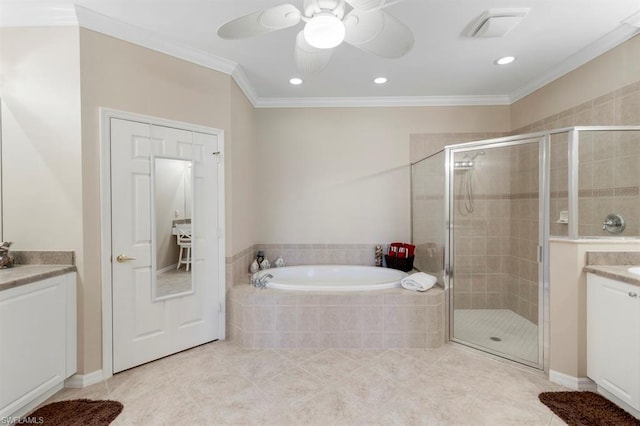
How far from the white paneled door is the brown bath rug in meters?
0.36

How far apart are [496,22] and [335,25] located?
163cm

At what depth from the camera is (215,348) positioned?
Answer: 2.60 metres

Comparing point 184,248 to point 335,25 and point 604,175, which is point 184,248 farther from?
point 604,175

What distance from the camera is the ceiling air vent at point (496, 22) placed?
2010mm

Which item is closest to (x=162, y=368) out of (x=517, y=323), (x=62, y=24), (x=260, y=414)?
(x=260, y=414)

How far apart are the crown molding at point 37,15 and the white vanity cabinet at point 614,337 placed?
4114 millimetres

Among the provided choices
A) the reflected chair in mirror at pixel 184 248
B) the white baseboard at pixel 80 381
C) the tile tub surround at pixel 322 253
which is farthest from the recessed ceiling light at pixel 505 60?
the white baseboard at pixel 80 381

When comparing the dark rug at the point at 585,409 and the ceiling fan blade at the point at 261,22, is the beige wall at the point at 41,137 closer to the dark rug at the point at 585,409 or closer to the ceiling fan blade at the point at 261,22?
the ceiling fan blade at the point at 261,22

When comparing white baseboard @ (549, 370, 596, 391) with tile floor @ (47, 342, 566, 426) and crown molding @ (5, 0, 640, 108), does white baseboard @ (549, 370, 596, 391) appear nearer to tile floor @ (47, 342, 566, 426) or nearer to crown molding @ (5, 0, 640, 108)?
tile floor @ (47, 342, 566, 426)

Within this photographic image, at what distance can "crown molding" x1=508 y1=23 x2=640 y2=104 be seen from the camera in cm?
221

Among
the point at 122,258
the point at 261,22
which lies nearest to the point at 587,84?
the point at 261,22

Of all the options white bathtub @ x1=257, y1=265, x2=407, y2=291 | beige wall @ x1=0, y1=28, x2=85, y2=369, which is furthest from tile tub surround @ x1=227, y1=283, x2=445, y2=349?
beige wall @ x1=0, y1=28, x2=85, y2=369

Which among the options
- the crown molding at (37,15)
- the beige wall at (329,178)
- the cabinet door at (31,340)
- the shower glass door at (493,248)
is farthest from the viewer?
the beige wall at (329,178)

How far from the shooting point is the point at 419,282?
2.70 meters
